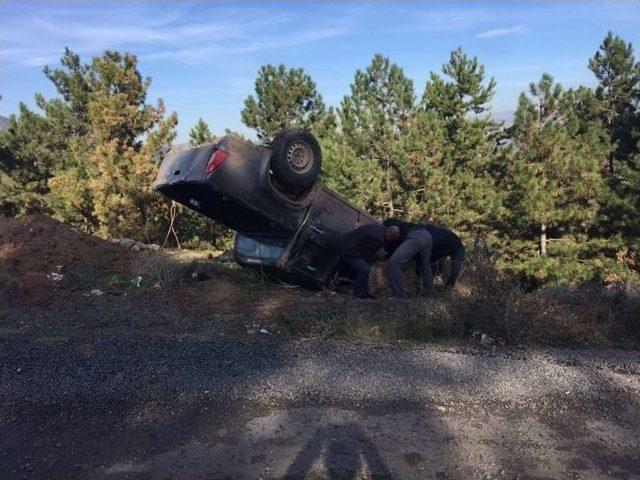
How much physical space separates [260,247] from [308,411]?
5161 millimetres

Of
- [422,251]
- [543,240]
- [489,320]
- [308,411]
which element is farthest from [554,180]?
[308,411]

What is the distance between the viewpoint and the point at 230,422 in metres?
3.98

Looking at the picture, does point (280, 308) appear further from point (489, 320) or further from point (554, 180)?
point (554, 180)

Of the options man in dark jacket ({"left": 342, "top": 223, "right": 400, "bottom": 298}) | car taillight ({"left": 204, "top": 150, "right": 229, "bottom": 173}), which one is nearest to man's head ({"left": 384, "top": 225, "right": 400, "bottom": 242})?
man in dark jacket ({"left": 342, "top": 223, "right": 400, "bottom": 298})

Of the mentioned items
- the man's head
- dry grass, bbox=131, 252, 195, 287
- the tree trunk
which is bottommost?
the tree trunk

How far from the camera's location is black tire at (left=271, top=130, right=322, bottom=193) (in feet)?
26.3

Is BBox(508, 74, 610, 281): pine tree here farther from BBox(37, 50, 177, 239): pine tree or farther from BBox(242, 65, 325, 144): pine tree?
BBox(37, 50, 177, 239): pine tree

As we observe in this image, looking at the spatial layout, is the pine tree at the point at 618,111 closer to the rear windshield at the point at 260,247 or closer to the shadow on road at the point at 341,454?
the rear windshield at the point at 260,247

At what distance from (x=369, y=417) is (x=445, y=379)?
0.92 meters

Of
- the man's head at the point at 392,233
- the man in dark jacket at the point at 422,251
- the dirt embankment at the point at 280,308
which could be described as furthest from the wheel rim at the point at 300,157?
the dirt embankment at the point at 280,308

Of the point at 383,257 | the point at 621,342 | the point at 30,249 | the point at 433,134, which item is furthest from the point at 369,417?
the point at 433,134

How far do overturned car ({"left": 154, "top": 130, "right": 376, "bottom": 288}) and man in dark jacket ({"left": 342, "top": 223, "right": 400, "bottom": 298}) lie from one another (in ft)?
0.64

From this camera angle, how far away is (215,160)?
7.48 metres

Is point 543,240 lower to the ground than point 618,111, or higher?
lower
